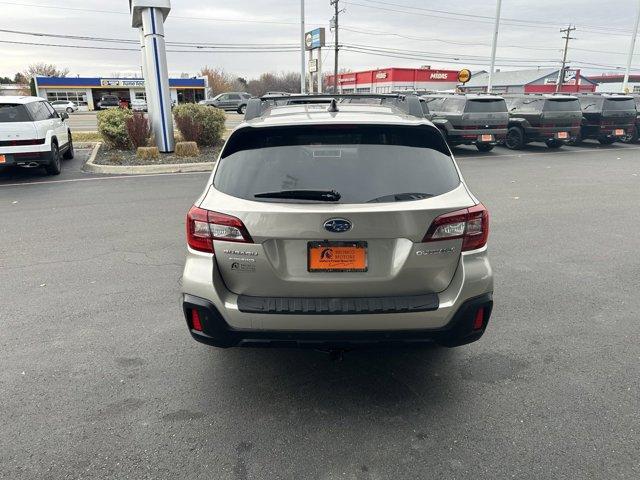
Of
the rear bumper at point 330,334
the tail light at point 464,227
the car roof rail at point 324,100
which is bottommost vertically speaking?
the rear bumper at point 330,334

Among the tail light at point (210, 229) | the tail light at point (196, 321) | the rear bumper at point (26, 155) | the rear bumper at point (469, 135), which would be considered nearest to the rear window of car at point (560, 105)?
the rear bumper at point (469, 135)

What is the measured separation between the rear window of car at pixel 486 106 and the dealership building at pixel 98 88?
157ft

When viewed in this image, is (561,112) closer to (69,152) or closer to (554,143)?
(554,143)

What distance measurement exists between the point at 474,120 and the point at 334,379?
43.6 ft

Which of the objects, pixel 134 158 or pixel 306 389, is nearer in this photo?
pixel 306 389

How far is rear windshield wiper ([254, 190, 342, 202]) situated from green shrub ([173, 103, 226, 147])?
1235cm

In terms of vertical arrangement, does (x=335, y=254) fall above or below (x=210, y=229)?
below

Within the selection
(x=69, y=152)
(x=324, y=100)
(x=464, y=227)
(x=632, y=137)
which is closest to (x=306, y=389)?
(x=464, y=227)

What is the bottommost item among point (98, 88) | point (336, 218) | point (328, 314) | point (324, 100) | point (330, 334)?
point (330, 334)

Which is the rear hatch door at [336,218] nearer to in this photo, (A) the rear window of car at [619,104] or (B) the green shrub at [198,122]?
(B) the green shrub at [198,122]

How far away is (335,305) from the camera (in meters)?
2.68

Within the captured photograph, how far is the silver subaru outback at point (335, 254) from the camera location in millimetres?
2639

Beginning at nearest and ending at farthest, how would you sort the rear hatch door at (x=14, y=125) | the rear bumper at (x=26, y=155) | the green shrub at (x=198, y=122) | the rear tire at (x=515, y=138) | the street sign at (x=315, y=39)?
the rear hatch door at (x=14, y=125), the rear bumper at (x=26, y=155), the green shrub at (x=198, y=122), the rear tire at (x=515, y=138), the street sign at (x=315, y=39)

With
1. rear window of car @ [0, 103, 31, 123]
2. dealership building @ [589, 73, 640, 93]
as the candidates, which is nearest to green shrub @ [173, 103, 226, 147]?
rear window of car @ [0, 103, 31, 123]
